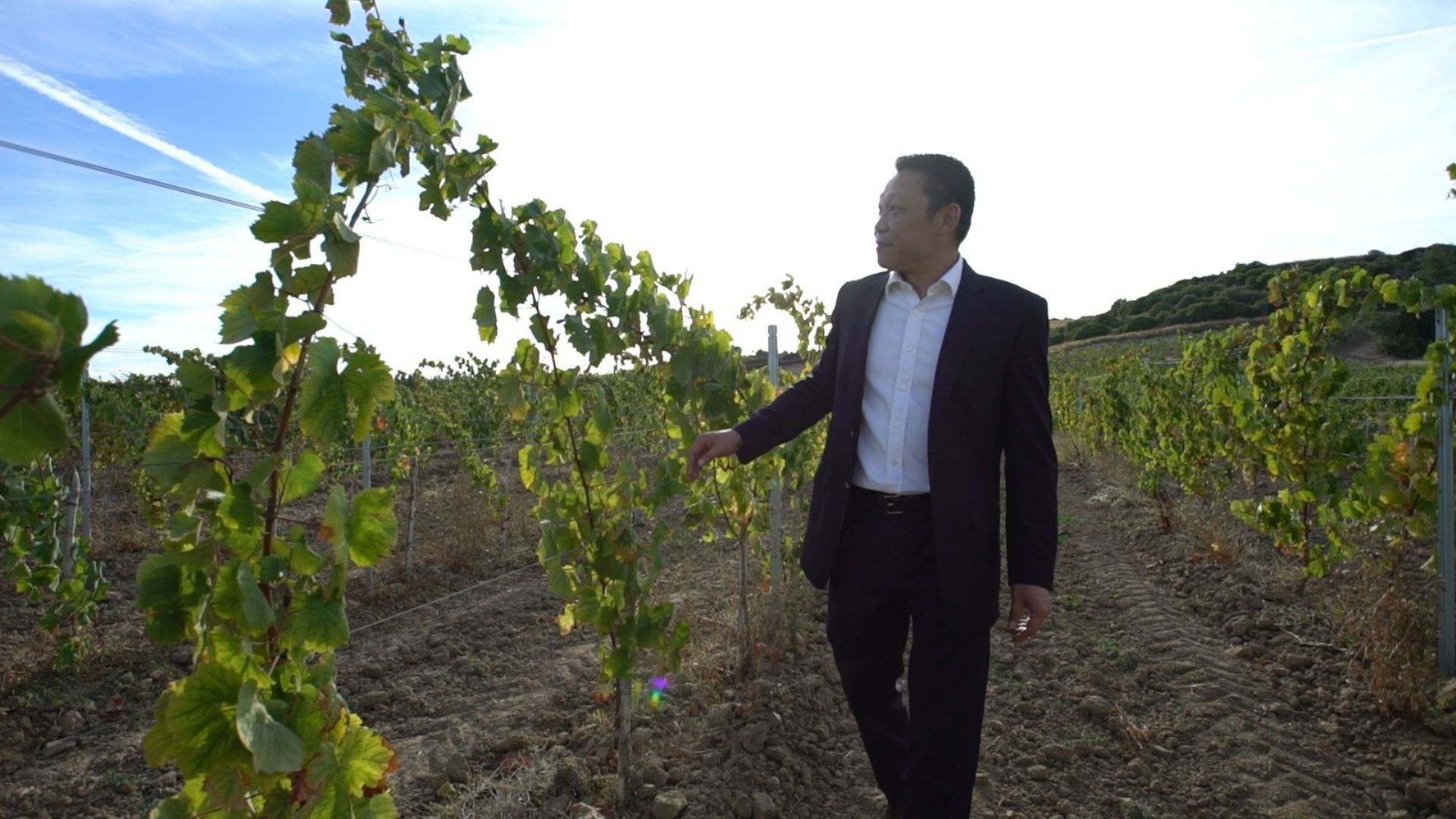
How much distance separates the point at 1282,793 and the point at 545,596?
Result: 4.29m

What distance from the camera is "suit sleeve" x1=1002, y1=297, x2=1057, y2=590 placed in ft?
7.14

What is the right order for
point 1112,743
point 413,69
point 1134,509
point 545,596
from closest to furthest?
point 413,69, point 1112,743, point 545,596, point 1134,509

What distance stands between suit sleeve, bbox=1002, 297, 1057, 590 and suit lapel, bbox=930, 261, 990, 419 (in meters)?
0.11

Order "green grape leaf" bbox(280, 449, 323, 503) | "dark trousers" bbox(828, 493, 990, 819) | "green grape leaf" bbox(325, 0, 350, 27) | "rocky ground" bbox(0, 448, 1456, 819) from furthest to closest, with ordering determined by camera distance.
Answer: "rocky ground" bbox(0, 448, 1456, 819) → "dark trousers" bbox(828, 493, 990, 819) → "green grape leaf" bbox(325, 0, 350, 27) → "green grape leaf" bbox(280, 449, 323, 503)

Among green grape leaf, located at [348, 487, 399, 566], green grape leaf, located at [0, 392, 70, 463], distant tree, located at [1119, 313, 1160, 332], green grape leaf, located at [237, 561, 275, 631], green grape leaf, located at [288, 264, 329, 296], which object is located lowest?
green grape leaf, located at [237, 561, 275, 631]

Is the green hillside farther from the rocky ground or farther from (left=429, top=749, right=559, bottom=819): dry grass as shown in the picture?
(left=429, top=749, right=559, bottom=819): dry grass

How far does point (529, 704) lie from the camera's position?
3.93m

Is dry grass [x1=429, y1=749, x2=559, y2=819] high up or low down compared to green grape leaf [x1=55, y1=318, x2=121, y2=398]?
down

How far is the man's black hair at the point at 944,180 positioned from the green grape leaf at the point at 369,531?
1.55 metres

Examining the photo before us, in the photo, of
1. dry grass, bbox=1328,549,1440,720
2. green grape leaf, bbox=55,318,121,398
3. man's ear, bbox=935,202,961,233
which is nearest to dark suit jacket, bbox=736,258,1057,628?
man's ear, bbox=935,202,961,233

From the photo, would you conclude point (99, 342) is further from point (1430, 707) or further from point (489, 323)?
point (1430, 707)

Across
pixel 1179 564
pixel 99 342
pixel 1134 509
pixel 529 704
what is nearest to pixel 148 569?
pixel 99 342

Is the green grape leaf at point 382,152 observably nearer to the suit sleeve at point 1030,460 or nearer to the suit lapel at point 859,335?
the suit lapel at point 859,335

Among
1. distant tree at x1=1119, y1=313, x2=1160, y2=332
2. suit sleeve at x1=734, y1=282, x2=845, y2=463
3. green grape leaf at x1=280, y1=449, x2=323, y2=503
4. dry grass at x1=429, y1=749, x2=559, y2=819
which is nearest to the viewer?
green grape leaf at x1=280, y1=449, x2=323, y2=503
